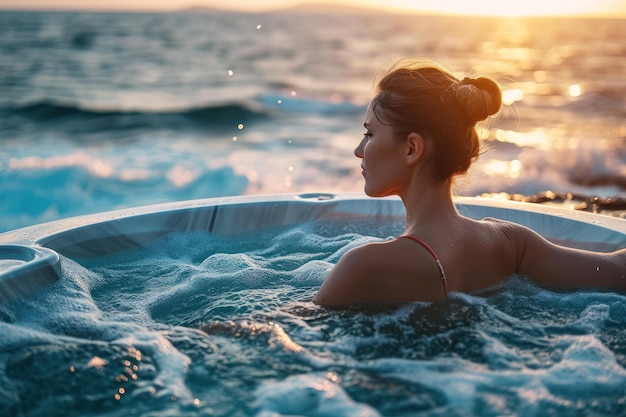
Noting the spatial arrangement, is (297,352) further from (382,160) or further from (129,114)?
(129,114)

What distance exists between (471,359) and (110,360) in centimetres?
95

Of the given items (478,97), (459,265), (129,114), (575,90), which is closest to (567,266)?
(459,265)

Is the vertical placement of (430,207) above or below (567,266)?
above

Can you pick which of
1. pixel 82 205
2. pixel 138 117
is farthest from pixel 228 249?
pixel 138 117

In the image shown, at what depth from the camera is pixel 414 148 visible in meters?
2.04

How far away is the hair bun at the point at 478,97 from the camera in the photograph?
1.97 m

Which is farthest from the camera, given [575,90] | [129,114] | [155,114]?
[575,90]

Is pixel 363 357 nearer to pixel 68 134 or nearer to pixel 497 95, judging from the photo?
pixel 497 95

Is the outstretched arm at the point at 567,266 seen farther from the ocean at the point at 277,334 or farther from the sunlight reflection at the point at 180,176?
the sunlight reflection at the point at 180,176

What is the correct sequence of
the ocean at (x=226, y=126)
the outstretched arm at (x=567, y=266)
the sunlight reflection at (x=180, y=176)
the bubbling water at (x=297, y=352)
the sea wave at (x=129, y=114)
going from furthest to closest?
the sea wave at (x=129, y=114) → the sunlight reflection at (x=180, y=176) → the ocean at (x=226, y=126) → the outstretched arm at (x=567, y=266) → the bubbling water at (x=297, y=352)

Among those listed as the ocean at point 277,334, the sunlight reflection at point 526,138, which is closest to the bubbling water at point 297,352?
the ocean at point 277,334

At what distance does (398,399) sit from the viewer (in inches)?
62.1

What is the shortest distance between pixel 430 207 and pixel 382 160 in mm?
209

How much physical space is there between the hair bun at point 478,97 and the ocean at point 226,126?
0.09m
